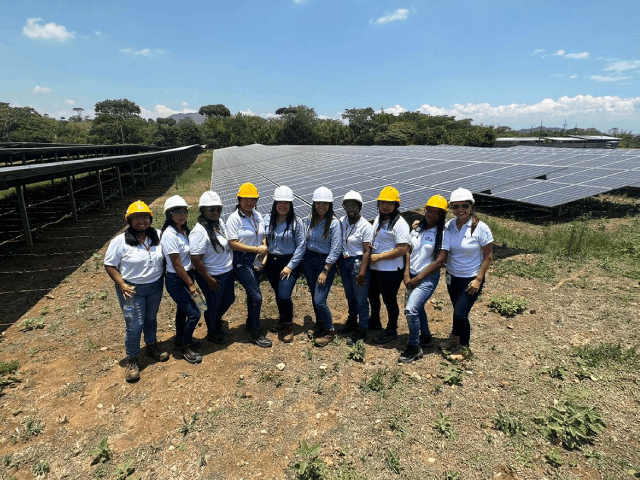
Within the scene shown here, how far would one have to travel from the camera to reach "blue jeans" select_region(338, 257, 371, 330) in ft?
16.4

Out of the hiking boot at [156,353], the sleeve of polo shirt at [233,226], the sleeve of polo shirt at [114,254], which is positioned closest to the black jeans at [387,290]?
the sleeve of polo shirt at [233,226]

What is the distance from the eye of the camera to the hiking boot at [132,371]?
474 cm

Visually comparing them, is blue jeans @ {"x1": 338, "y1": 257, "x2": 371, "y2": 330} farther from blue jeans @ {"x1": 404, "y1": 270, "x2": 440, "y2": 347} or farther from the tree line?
the tree line

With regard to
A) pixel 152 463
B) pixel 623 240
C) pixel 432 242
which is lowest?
pixel 152 463

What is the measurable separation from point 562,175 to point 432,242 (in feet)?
47.8

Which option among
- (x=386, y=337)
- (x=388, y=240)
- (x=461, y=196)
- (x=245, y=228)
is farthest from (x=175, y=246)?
(x=461, y=196)

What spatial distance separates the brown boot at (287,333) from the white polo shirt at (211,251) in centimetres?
152

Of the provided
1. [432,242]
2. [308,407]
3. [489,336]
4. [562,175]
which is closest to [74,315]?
[308,407]

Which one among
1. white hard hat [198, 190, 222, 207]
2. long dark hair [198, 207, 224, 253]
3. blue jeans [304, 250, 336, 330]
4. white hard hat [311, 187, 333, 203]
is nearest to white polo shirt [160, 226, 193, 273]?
long dark hair [198, 207, 224, 253]

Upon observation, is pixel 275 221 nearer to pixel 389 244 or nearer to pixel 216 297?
pixel 216 297

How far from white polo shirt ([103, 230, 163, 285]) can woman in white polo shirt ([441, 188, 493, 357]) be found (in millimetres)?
4030

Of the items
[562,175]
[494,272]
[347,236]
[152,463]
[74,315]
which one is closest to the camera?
[152,463]

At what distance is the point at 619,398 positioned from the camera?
4164mm

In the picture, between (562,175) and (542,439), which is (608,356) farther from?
(562,175)
